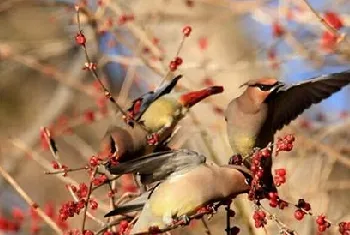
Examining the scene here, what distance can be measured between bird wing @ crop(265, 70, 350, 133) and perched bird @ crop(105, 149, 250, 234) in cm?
31

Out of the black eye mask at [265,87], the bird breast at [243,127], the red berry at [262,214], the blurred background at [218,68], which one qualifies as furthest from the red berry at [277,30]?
the red berry at [262,214]

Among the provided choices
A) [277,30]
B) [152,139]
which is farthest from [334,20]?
[152,139]

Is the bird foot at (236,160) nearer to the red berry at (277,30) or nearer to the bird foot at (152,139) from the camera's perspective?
the bird foot at (152,139)

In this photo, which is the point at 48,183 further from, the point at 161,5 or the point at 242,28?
the point at 161,5

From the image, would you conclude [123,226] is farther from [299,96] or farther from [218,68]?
[218,68]

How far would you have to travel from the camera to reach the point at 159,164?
65.7 inches

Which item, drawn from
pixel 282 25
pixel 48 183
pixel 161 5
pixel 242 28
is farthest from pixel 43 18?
pixel 282 25

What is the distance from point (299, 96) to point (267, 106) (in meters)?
0.10

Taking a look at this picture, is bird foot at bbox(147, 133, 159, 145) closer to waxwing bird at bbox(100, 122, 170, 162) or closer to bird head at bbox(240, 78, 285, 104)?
waxwing bird at bbox(100, 122, 170, 162)

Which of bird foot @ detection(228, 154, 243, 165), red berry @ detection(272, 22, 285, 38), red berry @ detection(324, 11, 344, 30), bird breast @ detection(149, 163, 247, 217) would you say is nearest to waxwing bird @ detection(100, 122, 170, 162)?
bird breast @ detection(149, 163, 247, 217)

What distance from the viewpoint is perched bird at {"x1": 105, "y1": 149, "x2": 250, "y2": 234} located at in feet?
5.20

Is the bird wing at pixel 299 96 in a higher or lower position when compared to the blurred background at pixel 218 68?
lower

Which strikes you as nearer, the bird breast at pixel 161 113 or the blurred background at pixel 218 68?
the bird breast at pixel 161 113

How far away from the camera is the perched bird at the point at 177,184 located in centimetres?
158
